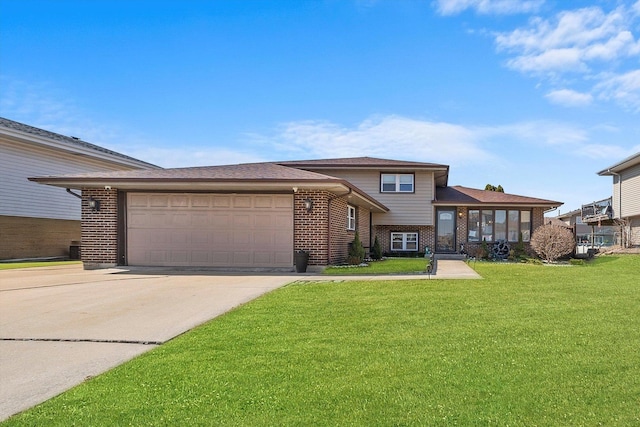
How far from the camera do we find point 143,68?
54.9ft

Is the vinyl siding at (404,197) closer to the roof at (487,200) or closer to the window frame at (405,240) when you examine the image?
the roof at (487,200)

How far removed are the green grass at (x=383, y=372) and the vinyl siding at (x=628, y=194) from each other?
24.0 metres

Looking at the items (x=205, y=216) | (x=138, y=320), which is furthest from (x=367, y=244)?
(x=138, y=320)

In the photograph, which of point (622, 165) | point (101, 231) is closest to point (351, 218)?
point (101, 231)

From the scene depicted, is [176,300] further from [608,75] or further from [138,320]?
[608,75]

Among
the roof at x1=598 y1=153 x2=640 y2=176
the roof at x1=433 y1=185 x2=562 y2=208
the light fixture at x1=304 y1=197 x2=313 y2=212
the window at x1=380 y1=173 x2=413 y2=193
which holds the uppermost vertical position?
the roof at x1=598 y1=153 x2=640 y2=176

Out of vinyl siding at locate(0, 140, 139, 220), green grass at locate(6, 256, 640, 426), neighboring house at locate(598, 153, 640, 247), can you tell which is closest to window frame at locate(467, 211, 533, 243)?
neighboring house at locate(598, 153, 640, 247)

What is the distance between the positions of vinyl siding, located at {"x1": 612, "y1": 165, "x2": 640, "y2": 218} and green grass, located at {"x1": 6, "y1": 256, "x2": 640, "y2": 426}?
24.0 m

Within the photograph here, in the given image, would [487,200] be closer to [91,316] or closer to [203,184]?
[203,184]

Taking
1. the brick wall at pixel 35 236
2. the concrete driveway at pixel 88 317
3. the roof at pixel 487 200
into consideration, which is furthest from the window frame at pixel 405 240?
the brick wall at pixel 35 236

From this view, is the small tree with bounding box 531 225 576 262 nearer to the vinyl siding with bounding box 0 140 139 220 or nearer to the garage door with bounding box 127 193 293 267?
the garage door with bounding box 127 193 293 267

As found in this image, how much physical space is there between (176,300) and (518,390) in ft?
21.8

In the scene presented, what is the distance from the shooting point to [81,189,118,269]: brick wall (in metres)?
14.7

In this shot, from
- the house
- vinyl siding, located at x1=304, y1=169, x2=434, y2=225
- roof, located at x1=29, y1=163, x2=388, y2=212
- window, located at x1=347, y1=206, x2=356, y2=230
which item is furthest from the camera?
vinyl siding, located at x1=304, y1=169, x2=434, y2=225
